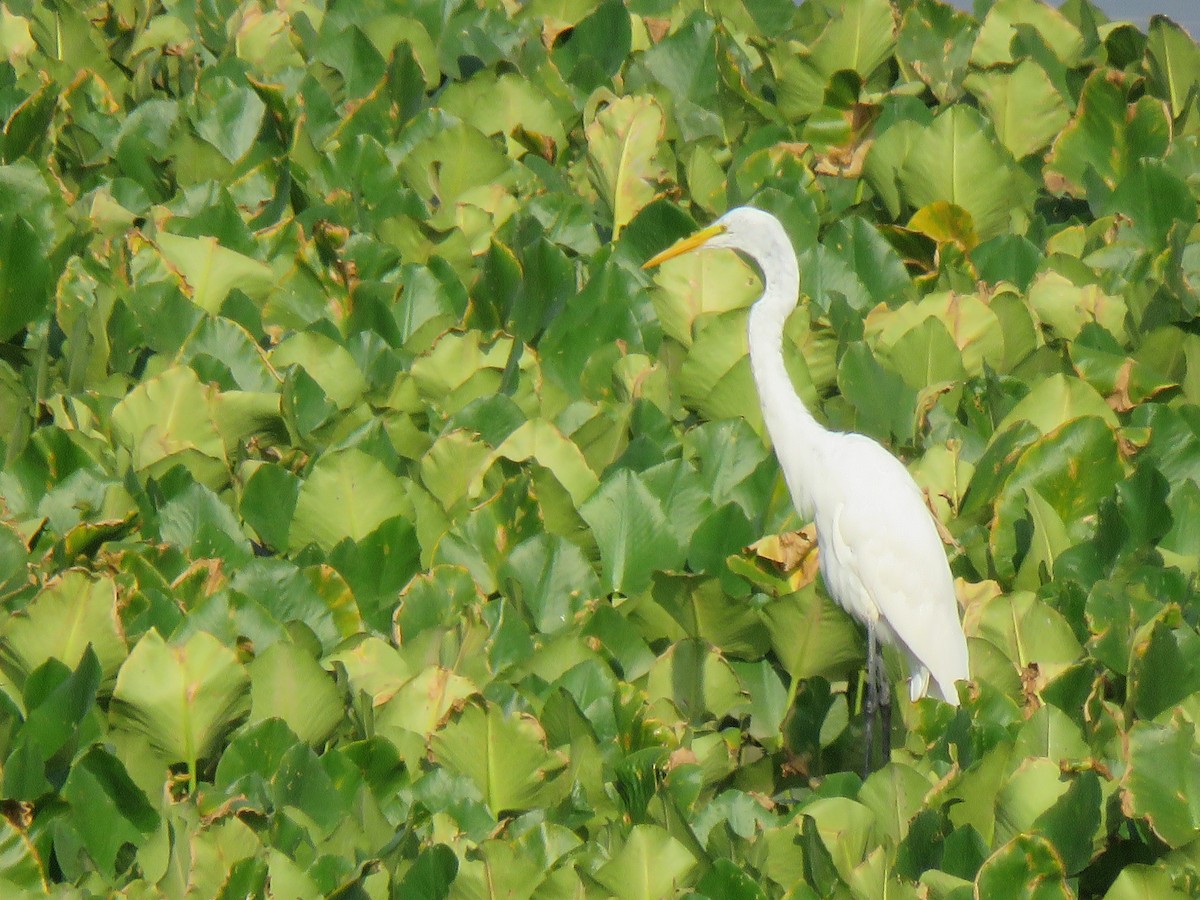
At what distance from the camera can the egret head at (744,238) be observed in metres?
3.82

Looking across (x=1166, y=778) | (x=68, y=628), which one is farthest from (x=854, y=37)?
(x=68, y=628)

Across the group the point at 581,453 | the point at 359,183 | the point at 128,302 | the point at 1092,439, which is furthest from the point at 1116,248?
the point at 128,302

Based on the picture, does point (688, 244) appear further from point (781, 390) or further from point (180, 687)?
point (180, 687)

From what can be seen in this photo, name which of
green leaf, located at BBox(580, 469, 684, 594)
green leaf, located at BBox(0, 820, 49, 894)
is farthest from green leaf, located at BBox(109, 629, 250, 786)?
green leaf, located at BBox(580, 469, 684, 594)

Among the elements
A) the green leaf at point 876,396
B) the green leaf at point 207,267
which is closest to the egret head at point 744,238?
the green leaf at point 876,396

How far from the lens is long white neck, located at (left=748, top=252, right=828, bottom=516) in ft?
12.2

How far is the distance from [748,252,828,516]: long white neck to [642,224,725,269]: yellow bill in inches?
8.0

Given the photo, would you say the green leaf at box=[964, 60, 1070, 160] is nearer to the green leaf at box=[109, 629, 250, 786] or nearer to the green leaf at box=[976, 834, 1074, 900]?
the green leaf at box=[976, 834, 1074, 900]

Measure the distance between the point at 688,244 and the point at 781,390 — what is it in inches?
17.9

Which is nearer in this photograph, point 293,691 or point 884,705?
point 293,691

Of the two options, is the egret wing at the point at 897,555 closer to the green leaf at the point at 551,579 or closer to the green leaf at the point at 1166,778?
the green leaf at the point at 551,579

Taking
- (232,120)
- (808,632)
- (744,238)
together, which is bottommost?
(808,632)

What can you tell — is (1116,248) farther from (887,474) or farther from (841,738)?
(841,738)

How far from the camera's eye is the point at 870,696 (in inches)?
136
